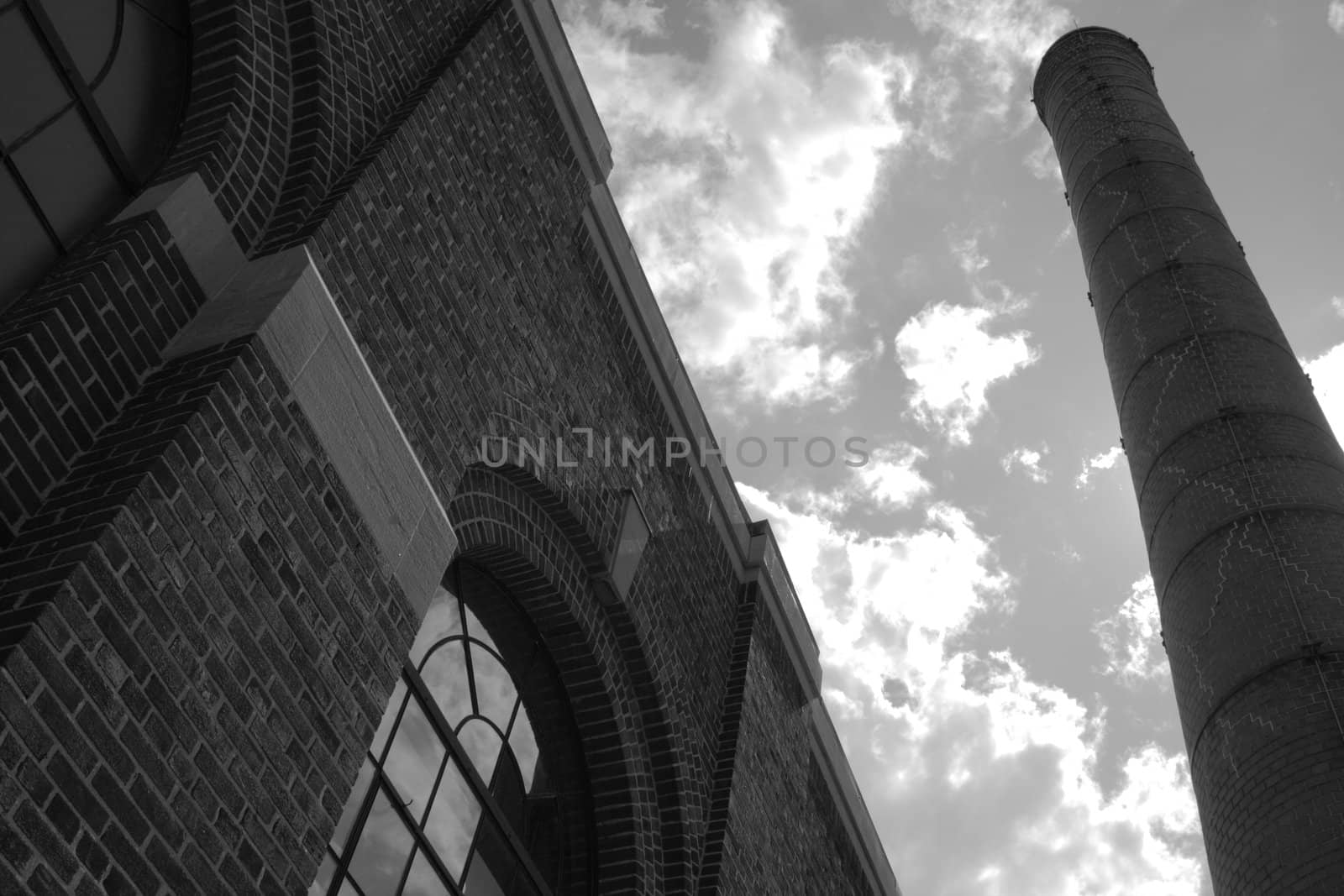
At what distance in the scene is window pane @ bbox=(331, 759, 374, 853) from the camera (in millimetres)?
4938

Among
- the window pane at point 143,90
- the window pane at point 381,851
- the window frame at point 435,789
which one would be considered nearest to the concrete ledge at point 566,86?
the window pane at point 143,90

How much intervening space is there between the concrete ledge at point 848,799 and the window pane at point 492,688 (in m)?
3.78

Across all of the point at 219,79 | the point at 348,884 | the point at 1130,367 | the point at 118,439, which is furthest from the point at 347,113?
the point at 1130,367

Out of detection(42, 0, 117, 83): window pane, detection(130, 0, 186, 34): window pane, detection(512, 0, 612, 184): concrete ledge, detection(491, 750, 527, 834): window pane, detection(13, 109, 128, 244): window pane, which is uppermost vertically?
detection(512, 0, 612, 184): concrete ledge

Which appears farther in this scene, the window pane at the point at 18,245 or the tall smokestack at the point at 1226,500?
the tall smokestack at the point at 1226,500

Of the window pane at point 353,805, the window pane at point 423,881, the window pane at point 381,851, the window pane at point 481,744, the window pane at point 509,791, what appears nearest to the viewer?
the window pane at point 353,805

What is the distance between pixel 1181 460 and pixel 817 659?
21.9 feet

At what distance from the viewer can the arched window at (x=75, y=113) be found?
4297mm

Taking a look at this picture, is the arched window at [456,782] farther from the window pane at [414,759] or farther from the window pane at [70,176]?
the window pane at [70,176]

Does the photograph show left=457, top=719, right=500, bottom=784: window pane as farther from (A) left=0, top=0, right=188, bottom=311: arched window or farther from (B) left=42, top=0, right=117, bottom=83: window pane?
(B) left=42, top=0, right=117, bottom=83: window pane

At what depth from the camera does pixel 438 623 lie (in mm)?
6238

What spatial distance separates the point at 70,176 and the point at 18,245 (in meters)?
0.41

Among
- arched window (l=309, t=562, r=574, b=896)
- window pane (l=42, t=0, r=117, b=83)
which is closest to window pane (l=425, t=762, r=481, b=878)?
arched window (l=309, t=562, r=574, b=896)

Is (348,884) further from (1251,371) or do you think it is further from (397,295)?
(1251,371)
